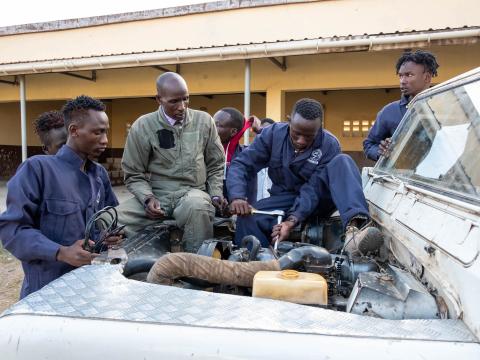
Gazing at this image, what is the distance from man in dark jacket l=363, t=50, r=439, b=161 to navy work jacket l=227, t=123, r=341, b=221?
0.71m

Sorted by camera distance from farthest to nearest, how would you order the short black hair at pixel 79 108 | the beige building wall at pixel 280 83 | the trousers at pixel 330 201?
the beige building wall at pixel 280 83, the trousers at pixel 330 201, the short black hair at pixel 79 108

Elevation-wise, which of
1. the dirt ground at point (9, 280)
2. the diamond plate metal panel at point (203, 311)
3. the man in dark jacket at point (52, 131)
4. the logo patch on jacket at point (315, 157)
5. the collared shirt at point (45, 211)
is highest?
the man in dark jacket at point (52, 131)

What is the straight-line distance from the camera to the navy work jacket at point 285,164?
2.84 m

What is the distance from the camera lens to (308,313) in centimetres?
117

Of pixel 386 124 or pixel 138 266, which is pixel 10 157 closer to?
pixel 386 124

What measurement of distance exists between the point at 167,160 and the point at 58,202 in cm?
107

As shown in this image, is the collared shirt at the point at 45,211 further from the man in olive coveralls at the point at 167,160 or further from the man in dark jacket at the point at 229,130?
the man in dark jacket at the point at 229,130

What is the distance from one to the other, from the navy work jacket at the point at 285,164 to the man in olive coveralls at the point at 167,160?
0.66ft

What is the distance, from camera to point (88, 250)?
1.80 m

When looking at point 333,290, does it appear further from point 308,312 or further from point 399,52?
point 399,52

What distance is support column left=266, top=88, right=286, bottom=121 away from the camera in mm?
8969

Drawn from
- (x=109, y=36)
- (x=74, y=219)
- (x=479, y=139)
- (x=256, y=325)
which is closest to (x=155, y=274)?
(x=256, y=325)

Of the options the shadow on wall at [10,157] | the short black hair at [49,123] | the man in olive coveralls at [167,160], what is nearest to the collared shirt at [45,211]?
the man in olive coveralls at [167,160]

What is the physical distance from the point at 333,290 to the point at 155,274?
0.75m
